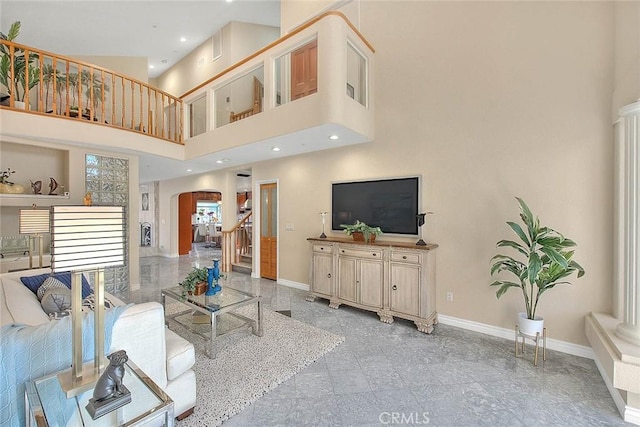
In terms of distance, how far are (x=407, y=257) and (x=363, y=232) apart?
757mm

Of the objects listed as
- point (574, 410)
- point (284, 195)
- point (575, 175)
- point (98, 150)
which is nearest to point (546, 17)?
point (575, 175)

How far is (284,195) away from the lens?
544 cm

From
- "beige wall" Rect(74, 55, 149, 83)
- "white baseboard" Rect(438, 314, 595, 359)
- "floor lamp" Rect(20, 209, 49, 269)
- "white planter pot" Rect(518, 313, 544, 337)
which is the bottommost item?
"white baseboard" Rect(438, 314, 595, 359)

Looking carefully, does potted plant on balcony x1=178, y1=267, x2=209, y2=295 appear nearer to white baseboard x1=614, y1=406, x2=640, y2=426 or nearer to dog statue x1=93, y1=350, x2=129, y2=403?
dog statue x1=93, y1=350, x2=129, y2=403

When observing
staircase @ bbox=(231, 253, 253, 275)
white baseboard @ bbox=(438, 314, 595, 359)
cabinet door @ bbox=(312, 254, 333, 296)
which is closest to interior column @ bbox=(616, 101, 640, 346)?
white baseboard @ bbox=(438, 314, 595, 359)

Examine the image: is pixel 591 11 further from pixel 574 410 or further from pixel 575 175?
pixel 574 410

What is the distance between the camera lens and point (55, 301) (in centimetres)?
229

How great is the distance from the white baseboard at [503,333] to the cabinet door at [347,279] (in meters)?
1.21

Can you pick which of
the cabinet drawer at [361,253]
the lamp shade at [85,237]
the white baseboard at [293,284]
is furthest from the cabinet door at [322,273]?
the lamp shade at [85,237]

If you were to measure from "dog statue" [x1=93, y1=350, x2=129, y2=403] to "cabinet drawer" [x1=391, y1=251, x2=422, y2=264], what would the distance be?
119 inches

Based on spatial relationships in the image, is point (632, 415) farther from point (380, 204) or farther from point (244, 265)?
point (244, 265)

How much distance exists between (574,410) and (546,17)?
3812mm

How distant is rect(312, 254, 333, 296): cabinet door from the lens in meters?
4.21

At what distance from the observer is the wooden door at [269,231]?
579 cm
